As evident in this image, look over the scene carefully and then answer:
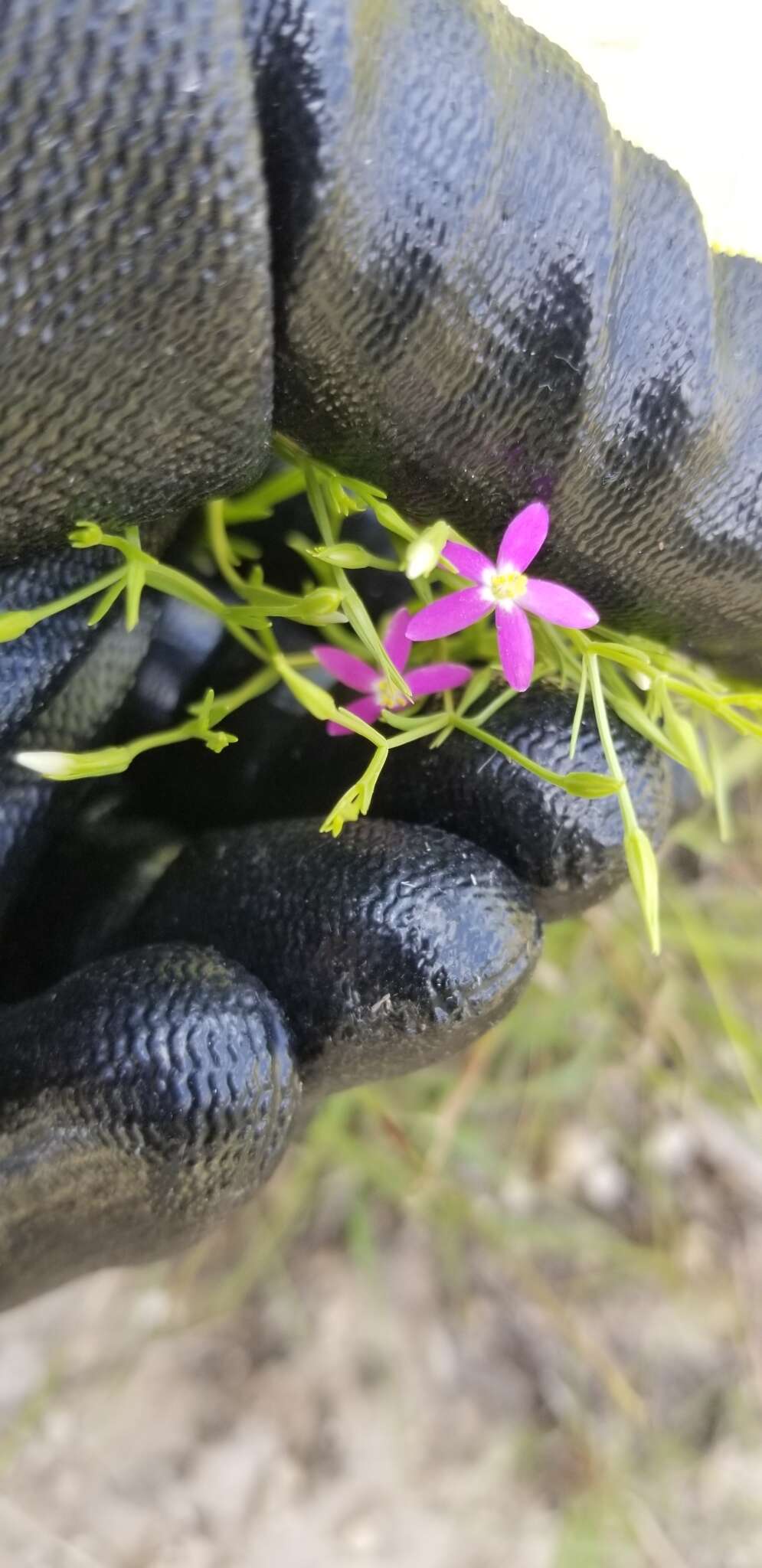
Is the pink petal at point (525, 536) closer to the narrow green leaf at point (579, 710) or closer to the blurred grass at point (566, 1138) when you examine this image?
the narrow green leaf at point (579, 710)

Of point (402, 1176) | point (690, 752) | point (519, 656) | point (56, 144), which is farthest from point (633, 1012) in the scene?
point (56, 144)

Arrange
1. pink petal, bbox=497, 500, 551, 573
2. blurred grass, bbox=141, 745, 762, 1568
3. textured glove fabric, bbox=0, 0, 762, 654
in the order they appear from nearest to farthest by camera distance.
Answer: textured glove fabric, bbox=0, 0, 762, 654, pink petal, bbox=497, 500, 551, 573, blurred grass, bbox=141, 745, 762, 1568

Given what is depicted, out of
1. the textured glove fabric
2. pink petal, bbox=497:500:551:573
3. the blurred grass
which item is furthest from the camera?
the blurred grass

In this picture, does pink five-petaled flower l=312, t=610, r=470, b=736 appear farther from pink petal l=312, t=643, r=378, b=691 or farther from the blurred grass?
the blurred grass

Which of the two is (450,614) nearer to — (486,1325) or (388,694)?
(388,694)

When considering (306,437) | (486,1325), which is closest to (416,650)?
(306,437)

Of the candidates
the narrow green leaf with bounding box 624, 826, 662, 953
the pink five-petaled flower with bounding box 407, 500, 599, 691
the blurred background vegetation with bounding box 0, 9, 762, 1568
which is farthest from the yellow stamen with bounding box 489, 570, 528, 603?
the blurred background vegetation with bounding box 0, 9, 762, 1568

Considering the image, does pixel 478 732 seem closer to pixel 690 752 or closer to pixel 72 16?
pixel 690 752
